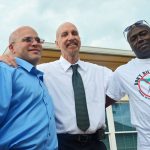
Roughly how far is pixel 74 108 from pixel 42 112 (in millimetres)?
840

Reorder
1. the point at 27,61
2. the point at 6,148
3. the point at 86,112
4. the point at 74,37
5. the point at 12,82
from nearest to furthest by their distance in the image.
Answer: the point at 6,148, the point at 12,82, the point at 27,61, the point at 86,112, the point at 74,37

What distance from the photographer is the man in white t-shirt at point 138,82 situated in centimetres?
356

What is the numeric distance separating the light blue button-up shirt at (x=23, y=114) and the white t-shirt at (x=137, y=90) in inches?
38.8

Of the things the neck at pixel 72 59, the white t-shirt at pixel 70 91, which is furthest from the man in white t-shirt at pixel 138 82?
the neck at pixel 72 59

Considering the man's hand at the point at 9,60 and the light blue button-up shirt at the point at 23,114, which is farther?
the man's hand at the point at 9,60

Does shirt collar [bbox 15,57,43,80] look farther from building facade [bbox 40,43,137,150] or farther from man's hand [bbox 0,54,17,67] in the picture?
building facade [bbox 40,43,137,150]

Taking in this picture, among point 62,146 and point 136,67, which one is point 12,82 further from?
point 136,67

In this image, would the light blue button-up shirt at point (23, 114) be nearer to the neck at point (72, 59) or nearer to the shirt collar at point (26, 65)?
the shirt collar at point (26, 65)

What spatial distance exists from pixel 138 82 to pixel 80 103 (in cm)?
63

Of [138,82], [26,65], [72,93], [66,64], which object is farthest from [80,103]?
[26,65]

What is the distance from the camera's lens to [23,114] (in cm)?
285

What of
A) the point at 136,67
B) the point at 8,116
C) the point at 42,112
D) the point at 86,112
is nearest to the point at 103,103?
the point at 86,112

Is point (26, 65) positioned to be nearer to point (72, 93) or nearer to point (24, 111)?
point (24, 111)

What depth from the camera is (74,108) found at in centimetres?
375
